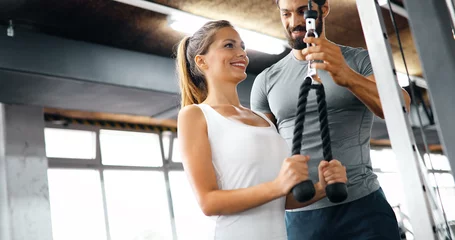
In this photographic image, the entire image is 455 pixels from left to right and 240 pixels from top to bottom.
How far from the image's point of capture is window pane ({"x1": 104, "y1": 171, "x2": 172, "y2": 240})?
7.97 metres

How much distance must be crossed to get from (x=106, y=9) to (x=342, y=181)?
14.2 feet

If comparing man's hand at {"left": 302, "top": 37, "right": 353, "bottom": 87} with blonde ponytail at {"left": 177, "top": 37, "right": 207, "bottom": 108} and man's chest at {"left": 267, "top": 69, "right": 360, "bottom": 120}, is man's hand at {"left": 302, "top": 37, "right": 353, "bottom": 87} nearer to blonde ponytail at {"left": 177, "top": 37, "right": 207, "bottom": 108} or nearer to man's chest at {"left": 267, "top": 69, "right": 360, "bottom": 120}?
man's chest at {"left": 267, "top": 69, "right": 360, "bottom": 120}

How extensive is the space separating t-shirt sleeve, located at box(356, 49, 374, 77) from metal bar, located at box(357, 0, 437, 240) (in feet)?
1.91

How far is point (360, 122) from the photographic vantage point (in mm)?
1791

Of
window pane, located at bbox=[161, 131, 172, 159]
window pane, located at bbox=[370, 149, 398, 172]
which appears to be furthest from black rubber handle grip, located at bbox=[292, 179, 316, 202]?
window pane, located at bbox=[370, 149, 398, 172]

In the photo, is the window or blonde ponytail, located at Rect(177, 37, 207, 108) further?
the window

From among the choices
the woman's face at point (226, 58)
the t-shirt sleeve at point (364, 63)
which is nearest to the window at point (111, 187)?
the woman's face at point (226, 58)

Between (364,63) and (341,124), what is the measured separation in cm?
21

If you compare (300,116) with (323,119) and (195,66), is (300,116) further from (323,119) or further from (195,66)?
(195,66)

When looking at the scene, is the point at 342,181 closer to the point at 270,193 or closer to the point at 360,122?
the point at 270,193

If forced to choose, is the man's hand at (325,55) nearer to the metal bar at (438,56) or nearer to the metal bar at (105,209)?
the metal bar at (438,56)

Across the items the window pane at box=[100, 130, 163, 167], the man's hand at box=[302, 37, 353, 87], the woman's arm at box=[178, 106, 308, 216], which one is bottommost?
the woman's arm at box=[178, 106, 308, 216]

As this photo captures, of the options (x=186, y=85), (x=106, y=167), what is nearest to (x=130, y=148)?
(x=106, y=167)

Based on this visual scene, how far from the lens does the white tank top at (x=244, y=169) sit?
1406 mm
